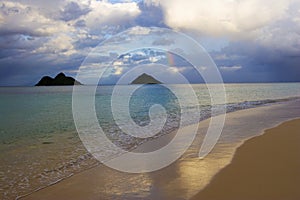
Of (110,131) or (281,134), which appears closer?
(281,134)

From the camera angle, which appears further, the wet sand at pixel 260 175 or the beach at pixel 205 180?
the beach at pixel 205 180

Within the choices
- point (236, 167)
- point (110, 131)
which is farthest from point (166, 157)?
point (110, 131)

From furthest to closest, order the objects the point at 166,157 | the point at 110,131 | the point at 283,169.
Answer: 1. the point at 110,131
2. the point at 166,157
3. the point at 283,169

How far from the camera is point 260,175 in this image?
25.2 feet

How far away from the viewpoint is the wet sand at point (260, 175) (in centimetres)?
646

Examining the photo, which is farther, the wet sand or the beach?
the beach

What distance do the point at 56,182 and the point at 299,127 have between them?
1269 cm

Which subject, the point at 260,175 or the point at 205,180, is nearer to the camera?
the point at 205,180

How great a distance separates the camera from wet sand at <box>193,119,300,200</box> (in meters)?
6.46

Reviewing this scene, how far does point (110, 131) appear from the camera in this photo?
740 inches

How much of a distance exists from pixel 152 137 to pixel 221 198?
9.99 m

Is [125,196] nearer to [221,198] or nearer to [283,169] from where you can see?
[221,198]

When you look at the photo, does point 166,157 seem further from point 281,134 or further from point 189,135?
point 281,134

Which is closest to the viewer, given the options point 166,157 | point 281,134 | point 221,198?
point 221,198
